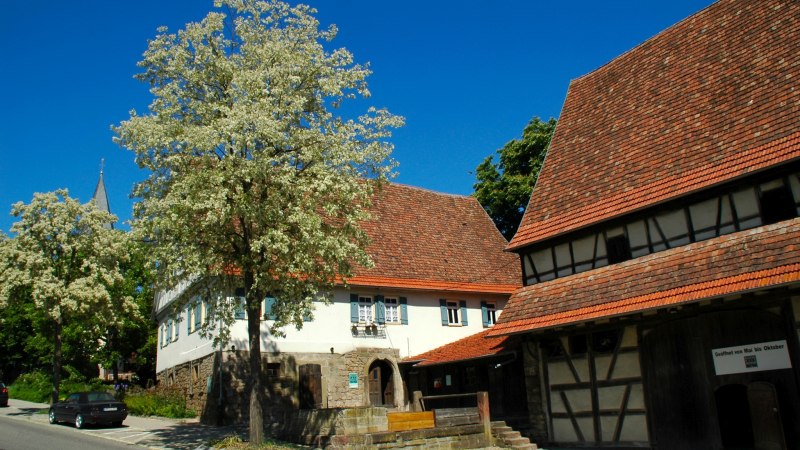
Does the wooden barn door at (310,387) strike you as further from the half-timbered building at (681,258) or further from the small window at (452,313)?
the half-timbered building at (681,258)

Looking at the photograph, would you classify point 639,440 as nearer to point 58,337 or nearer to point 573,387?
point 573,387

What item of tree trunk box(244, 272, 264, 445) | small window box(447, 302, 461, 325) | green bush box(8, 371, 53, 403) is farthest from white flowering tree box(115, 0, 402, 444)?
green bush box(8, 371, 53, 403)

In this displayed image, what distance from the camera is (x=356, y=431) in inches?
669

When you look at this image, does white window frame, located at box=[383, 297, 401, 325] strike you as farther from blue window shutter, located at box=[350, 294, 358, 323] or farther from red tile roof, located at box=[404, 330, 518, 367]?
red tile roof, located at box=[404, 330, 518, 367]

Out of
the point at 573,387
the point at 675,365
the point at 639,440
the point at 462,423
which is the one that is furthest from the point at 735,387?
the point at 462,423

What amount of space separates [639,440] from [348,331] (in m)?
12.2

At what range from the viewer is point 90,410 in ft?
72.1

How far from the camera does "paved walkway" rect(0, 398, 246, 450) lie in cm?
1783

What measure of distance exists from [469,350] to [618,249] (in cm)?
730

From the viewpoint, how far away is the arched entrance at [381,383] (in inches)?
1021

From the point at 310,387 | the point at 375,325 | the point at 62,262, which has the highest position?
the point at 62,262

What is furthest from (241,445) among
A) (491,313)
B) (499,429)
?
(491,313)

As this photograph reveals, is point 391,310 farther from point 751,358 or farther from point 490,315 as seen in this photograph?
point 751,358

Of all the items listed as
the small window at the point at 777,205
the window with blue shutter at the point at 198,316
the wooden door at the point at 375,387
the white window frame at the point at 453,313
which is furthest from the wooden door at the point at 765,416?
the window with blue shutter at the point at 198,316
